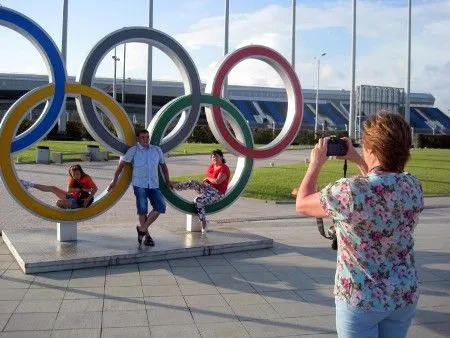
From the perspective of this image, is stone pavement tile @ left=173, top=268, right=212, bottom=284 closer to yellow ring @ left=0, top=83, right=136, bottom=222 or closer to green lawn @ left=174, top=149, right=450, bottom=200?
yellow ring @ left=0, top=83, right=136, bottom=222

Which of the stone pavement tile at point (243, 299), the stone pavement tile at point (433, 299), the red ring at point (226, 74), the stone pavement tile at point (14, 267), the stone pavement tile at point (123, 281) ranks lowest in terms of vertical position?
the stone pavement tile at point (433, 299)

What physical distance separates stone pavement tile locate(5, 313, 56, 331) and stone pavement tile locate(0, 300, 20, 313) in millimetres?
156

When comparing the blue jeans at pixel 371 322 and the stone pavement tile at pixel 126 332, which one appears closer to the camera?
the blue jeans at pixel 371 322

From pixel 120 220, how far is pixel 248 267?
4.06 metres

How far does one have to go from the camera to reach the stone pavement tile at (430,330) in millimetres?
4475

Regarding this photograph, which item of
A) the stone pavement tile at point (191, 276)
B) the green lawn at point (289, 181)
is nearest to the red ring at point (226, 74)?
the stone pavement tile at point (191, 276)

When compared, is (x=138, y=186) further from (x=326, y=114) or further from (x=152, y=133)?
(x=326, y=114)

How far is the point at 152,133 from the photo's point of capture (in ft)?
26.2

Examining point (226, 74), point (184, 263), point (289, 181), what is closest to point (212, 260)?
point (184, 263)

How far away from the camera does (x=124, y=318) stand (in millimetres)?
4762

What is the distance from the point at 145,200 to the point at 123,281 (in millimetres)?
1559

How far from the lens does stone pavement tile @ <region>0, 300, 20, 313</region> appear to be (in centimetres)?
490

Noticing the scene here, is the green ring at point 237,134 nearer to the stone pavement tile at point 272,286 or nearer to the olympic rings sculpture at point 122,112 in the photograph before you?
the olympic rings sculpture at point 122,112

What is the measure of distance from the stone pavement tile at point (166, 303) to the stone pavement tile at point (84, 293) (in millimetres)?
510
